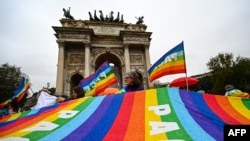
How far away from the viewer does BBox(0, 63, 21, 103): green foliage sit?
3194 centimetres

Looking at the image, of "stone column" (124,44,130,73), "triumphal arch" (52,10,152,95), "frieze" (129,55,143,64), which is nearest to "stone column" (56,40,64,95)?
"triumphal arch" (52,10,152,95)

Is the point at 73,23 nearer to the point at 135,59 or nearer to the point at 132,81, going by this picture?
the point at 135,59

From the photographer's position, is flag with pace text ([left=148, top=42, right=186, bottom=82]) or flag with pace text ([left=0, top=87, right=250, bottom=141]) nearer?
flag with pace text ([left=0, top=87, right=250, bottom=141])

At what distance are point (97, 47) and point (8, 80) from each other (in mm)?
20019

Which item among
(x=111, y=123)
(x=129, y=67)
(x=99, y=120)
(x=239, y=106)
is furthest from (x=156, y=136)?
(x=129, y=67)

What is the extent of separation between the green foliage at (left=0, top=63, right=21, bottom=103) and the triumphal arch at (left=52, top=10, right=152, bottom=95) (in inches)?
592

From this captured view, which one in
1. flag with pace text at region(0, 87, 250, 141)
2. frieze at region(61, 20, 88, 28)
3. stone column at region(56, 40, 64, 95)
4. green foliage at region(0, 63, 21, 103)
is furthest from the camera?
green foliage at region(0, 63, 21, 103)

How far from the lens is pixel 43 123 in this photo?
2.68 m

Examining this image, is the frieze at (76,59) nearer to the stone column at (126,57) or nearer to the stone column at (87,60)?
the stone column at (87,60)

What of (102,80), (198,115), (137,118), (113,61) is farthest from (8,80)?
(198,115)

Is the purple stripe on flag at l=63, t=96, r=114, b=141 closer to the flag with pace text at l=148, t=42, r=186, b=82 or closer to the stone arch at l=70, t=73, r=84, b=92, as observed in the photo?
the flag with pace text at l=148, t=42, r=186, b=82

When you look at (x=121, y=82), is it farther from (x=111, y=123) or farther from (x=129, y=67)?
(x=111, y=123)

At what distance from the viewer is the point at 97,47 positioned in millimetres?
25594

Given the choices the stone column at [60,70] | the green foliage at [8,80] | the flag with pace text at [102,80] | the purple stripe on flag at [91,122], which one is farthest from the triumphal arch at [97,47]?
the purple stripe on flag at [91,122]
